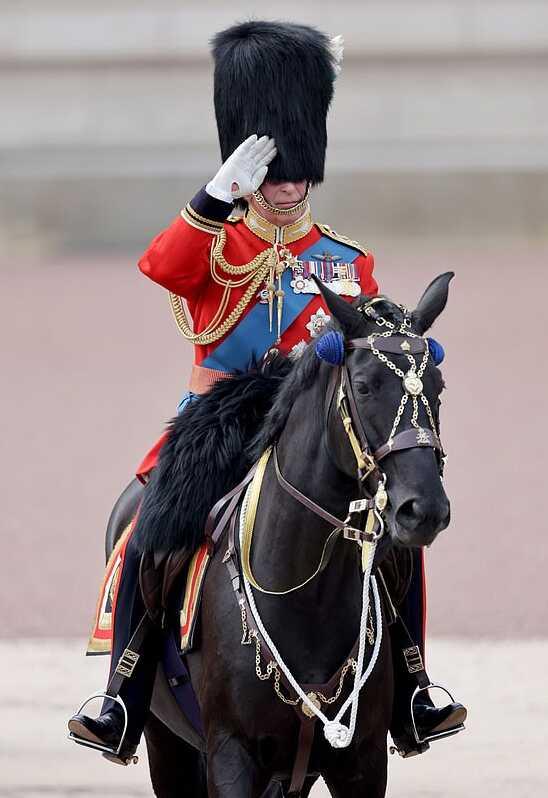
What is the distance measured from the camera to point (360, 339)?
11.6ft

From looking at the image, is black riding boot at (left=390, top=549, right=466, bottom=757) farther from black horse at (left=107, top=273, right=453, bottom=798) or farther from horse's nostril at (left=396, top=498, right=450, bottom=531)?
horse's nostril at (left=396, top=498, right=450, bottom=531)

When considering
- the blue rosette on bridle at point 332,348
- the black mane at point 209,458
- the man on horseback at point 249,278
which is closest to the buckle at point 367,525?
the blue rosette on bridle at point 332,348

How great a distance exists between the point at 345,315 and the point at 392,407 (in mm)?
242

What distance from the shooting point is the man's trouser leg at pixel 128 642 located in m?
4.28

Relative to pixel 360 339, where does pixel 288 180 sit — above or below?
above

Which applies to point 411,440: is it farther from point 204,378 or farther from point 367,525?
point 204,378

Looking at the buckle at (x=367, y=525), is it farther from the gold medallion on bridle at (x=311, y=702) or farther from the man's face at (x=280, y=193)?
the man's face at (x=280, y=193)

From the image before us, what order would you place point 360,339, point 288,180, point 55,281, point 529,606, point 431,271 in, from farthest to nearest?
point 55,281
point 431,271
point 529,606
point 288,180
point 360,339

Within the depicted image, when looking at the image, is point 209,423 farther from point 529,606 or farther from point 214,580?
point 529,606

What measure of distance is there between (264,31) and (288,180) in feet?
1.42

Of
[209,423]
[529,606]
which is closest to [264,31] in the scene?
[209,423]

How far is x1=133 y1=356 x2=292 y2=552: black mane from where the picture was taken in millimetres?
4086

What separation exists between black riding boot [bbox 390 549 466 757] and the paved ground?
199 cm

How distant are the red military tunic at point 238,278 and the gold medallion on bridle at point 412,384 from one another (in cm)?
74
